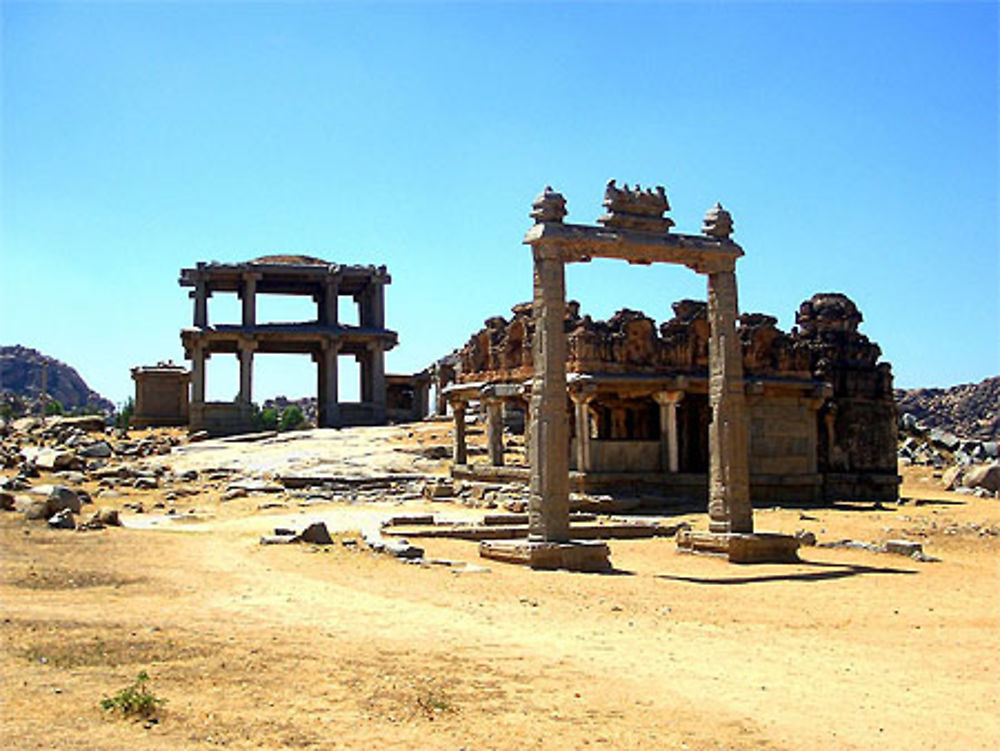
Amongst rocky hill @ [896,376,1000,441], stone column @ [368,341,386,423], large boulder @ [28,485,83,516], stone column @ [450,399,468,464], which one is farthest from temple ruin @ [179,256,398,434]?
rocky hill @ [896,376,1000,441]

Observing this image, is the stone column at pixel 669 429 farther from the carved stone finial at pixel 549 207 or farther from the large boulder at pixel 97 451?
the large boulder at pixel 97 451

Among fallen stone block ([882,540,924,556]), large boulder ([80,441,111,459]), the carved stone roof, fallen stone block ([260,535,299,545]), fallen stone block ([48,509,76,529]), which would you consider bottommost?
fallen stone block ([882,540,924,556])

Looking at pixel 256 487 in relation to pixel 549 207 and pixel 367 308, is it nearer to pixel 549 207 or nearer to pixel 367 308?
pixel 549 207

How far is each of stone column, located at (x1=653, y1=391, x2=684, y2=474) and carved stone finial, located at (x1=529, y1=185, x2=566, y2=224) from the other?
10889mm

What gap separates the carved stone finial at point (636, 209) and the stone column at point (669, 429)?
9.40 metres

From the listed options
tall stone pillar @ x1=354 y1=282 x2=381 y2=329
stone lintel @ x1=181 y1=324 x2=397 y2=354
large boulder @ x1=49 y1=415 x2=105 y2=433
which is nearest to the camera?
stone lintel @ x1=181 y1=324 x2=397 y2=354

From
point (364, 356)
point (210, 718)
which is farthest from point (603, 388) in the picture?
point (364, 356)

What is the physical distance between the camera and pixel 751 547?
1567cm

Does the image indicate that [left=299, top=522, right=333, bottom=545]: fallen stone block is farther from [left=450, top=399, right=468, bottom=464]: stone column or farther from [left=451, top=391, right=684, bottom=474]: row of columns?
[left=450, top=399, right=468, bottom=464]: stone column

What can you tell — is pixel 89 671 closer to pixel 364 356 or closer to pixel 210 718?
pixel 210 718

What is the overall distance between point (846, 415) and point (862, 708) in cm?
2235

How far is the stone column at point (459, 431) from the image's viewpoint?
28000mm

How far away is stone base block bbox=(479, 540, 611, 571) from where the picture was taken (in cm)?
1415

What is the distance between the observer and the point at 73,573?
11.1 meters
